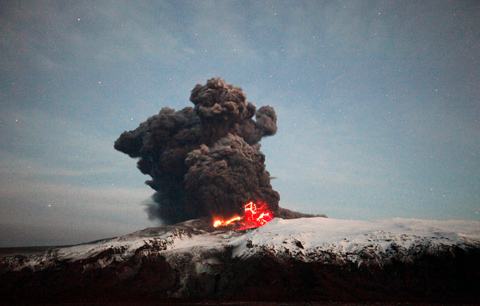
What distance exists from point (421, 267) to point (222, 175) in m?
37.5

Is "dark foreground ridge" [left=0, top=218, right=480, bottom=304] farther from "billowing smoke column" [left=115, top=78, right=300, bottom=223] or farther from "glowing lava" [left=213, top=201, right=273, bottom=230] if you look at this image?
"billowing smoke column" [left=115, top=78, right=300, bottom=223]

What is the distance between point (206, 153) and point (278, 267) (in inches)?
1488

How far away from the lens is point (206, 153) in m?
56.0

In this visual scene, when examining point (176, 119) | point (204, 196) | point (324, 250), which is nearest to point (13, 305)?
point (324, 250)

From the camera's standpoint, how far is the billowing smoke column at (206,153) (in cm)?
5281

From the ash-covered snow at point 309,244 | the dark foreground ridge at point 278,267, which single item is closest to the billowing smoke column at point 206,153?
the ash-covered snow at point 309,244

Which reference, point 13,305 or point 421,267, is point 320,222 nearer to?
point 421,267

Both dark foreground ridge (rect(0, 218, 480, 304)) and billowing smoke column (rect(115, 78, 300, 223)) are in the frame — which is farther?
billowing smoke column (rect(115, 78, 300, 223))

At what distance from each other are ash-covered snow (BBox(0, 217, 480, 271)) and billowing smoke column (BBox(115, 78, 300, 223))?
79.5ft

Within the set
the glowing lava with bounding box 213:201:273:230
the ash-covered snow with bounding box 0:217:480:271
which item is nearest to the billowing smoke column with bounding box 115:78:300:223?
the glowing lava with bounding box 213:201:273:230

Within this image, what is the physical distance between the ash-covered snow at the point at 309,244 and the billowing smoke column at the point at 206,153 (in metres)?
24.2

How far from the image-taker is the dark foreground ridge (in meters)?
17.0

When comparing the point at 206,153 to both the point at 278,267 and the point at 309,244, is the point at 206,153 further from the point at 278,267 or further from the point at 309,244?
the point at 278,267

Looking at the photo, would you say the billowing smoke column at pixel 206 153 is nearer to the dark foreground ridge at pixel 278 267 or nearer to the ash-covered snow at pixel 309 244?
the ash-covered snow at pixel 309 244
